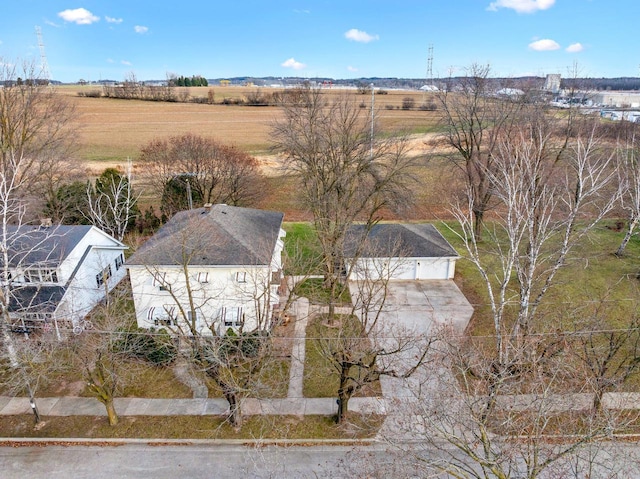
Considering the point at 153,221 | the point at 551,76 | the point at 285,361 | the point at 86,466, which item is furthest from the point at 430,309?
the point at 153,221

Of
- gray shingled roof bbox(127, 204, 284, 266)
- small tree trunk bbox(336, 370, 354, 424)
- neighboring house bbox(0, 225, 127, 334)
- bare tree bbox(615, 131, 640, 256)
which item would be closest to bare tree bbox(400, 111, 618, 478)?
small tree trunk bbox(336, 370, 354, 424)

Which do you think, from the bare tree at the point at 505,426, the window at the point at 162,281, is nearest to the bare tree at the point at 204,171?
the window at the point at 162,281

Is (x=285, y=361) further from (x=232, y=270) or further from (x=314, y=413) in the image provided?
(x=232, y=270)

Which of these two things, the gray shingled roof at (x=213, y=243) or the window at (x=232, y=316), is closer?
the gray shingled roof at (x=213, y=243)

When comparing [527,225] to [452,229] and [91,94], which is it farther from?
[91,94]

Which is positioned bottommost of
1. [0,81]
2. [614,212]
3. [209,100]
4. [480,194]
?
[614,212]

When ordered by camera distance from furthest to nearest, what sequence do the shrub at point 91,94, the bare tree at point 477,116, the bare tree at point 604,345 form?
the shrub at point 91,94, the bare tree at point 477,116, the bare tree at point 604,345

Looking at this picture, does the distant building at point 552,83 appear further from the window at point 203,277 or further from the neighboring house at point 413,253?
the window at point 203,277
